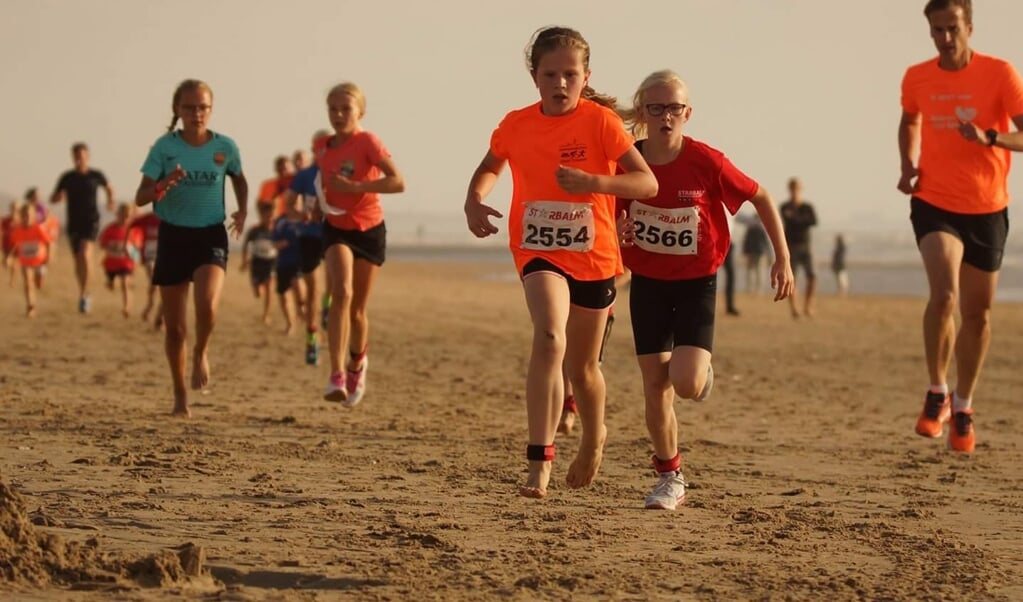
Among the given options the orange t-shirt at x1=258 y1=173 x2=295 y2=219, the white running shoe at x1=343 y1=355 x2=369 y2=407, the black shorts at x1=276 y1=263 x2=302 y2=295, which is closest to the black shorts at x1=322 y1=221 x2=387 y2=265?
the white running shoe at x1=343 y1=355 x2=369 y2=407

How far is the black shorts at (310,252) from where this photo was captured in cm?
1362

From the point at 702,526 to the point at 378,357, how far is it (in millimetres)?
9901

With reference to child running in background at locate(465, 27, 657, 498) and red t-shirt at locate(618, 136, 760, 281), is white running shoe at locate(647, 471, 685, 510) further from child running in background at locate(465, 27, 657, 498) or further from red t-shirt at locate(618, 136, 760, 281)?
red t-shirt at locate(618, 136, 760, 281)

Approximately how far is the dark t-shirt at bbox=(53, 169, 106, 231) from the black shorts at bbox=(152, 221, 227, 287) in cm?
1151

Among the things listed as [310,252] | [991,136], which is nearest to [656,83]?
[991,136]

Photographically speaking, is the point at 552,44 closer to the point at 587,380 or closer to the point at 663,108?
the point at 663,108

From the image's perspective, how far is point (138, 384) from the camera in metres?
12.6

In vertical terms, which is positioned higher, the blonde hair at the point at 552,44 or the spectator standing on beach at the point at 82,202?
the blonde hair at the point at 552,44

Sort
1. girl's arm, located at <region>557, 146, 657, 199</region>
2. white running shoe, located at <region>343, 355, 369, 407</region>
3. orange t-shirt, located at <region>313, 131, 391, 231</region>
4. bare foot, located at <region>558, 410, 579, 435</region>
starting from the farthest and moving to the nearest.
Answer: white running shoe, located at <region>343, 355, 369, 407</region> → orange t-shirt, located at <region>313, 131, 391, 231</region> → bare foot, located at <region>558, 410, 579, 435</region> → girl's arm, located at <region>557, 146, 657, 199</region>

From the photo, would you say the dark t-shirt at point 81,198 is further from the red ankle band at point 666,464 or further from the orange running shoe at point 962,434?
the red ankle band at point 666,464

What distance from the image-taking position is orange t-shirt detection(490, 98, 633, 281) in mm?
6816

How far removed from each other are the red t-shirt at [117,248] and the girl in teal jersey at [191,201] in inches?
435

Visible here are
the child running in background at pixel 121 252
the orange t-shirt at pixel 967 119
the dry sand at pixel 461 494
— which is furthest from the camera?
the child running in background at pixel 121 252

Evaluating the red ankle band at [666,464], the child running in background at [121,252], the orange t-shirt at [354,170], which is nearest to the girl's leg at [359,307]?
the orange t-shirt at [354,170]
